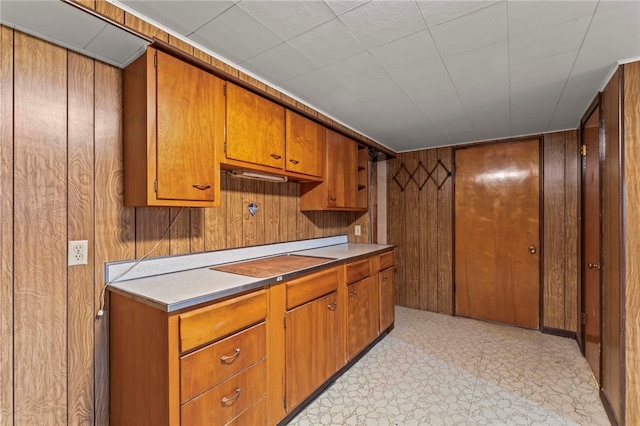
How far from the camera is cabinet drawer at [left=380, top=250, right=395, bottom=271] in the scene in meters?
3.03

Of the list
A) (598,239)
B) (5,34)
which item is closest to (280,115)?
(5,34)

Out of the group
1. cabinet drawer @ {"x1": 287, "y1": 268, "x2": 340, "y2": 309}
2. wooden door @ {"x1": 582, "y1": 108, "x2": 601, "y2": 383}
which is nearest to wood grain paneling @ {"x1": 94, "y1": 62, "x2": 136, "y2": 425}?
cabinet drawer @ {"x1": 287, "y1": 268, "x2": 340, "y2": 309}

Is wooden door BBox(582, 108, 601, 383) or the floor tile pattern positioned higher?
wooden door BBox(582, 108, 601, 383)

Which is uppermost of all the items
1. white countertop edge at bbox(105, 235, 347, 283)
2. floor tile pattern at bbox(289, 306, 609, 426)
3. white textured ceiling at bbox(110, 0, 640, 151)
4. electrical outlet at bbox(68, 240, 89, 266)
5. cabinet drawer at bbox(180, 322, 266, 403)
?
white textured ceiling at bbox(110, 0, 640, 151)

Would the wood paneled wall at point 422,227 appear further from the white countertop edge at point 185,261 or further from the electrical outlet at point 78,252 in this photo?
the electrical outlet at point 78,252

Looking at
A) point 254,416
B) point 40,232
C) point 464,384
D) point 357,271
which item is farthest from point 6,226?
point 464,384

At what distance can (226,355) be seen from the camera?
57.2 inches

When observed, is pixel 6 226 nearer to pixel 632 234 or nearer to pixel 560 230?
pixel 632 234

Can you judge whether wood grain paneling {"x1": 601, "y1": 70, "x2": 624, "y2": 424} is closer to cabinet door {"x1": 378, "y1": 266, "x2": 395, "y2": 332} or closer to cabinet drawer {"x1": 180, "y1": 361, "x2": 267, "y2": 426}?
cabinet door {"x1": 378, "y1": 266, "x2": 395, "y2": 332}

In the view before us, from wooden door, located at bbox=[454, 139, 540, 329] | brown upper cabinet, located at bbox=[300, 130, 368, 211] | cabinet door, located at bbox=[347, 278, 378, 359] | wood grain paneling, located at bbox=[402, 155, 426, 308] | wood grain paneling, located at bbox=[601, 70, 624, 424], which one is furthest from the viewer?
wood grain paneling, located at bbox=[402, 155, 426, 308]

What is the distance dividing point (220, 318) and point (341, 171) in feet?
6.35

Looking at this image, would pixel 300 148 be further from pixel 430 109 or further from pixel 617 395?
pixel 617 395

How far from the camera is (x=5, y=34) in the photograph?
4.29ft

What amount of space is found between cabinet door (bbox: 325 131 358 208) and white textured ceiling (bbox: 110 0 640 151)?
41cm
